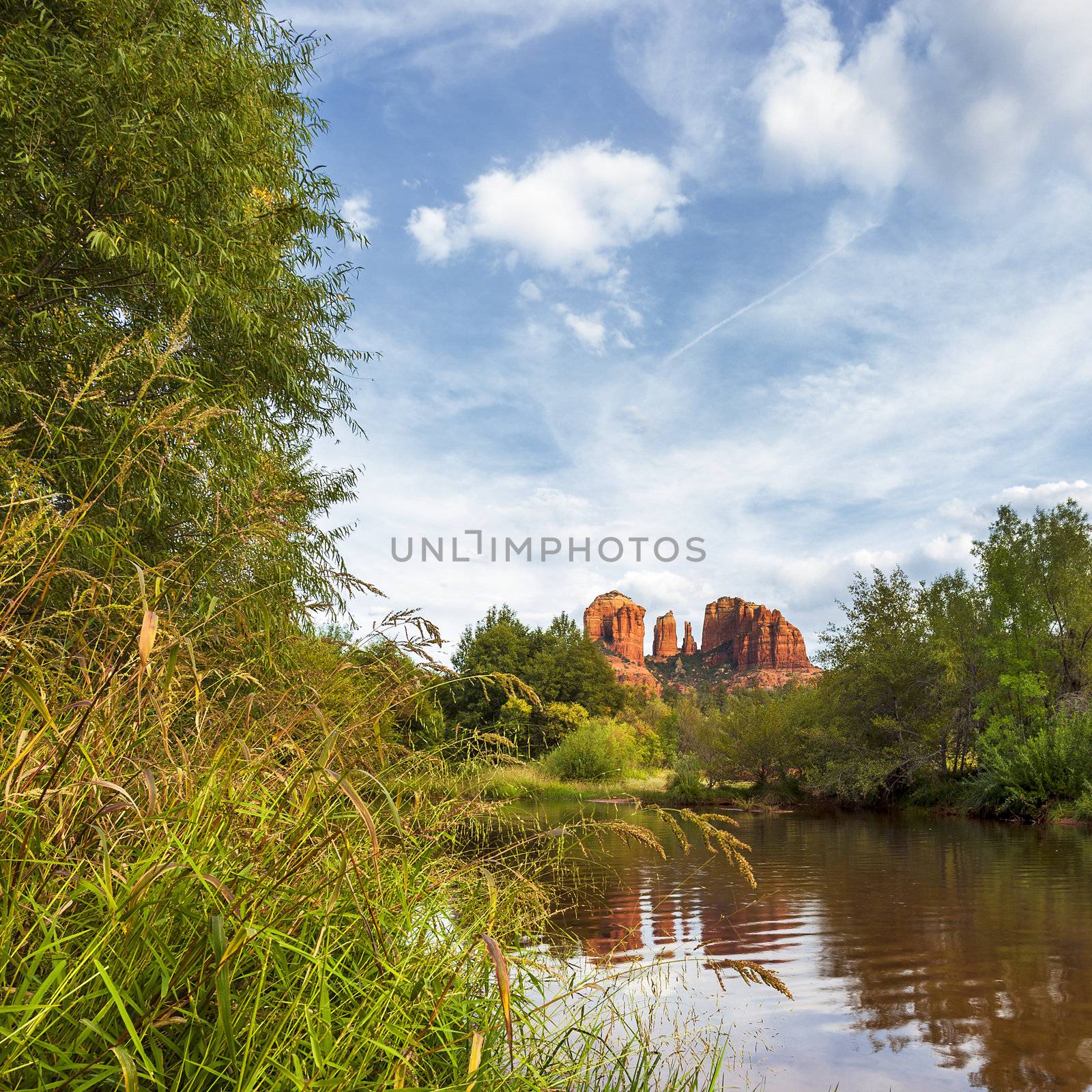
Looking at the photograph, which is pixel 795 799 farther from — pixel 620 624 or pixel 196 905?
pixel 620 624

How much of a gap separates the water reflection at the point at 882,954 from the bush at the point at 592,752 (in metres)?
13.6

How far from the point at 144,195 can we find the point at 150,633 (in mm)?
7573

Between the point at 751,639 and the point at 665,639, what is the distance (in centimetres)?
1876

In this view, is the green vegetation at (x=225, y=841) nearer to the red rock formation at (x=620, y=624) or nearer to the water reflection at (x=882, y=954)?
the water reflection at (x=882, y=954)

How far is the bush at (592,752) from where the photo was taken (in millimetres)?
26188

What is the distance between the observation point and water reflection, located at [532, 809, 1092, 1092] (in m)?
4.26

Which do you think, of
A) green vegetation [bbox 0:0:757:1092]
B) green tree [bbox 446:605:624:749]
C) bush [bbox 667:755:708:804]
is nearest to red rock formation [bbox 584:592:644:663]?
green tree [bbox 446:605:624:749]

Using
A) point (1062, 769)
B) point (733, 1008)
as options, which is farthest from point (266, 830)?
point (1062, 769)

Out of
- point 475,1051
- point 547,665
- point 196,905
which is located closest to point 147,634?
point 475,1051

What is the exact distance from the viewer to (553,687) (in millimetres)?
37531

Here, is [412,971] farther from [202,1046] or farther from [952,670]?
[952,670]

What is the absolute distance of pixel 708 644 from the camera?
130m

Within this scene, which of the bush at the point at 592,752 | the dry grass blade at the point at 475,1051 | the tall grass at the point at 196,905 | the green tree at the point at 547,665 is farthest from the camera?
the green tree at the point at 547,665

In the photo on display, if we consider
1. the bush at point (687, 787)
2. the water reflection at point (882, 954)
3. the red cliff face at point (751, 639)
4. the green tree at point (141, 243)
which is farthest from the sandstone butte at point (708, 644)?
the green tree at point (141, 243)
